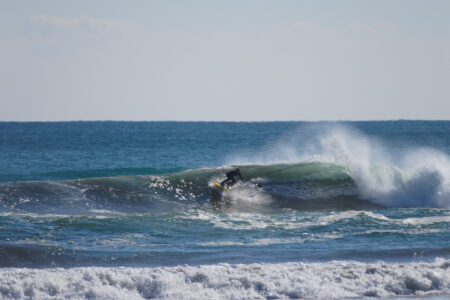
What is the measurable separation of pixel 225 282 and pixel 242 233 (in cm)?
424

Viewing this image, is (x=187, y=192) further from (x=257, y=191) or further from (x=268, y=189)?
(x=268, y=189)

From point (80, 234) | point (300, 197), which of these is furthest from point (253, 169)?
point (80, 234)

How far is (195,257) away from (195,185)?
8.75 m

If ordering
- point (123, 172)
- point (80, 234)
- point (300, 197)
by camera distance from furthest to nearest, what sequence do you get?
point (123, 172)
point (300, 197)
point (80, 234)

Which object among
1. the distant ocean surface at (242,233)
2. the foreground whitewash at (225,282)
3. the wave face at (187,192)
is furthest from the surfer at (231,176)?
the foreground whitewash at (225,282)

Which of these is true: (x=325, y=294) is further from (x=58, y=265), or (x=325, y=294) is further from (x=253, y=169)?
(x=253, y=169)

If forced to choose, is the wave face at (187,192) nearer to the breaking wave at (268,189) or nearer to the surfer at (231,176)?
the breaking wave at (268,189)

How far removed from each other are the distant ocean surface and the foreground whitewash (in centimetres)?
2

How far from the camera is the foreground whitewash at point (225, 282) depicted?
30.3ft

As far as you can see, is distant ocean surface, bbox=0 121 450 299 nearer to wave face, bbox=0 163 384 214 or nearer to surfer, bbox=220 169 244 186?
wave face, bbox=0 163 384 214

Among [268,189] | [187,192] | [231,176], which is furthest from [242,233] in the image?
[268,189]

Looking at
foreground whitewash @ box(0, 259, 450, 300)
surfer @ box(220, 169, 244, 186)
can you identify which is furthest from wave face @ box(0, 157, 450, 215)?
foreground whitewash @ box(0, 259, 450, 300)

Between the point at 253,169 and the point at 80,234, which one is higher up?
the point at 253,169

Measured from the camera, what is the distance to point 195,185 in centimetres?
2008
